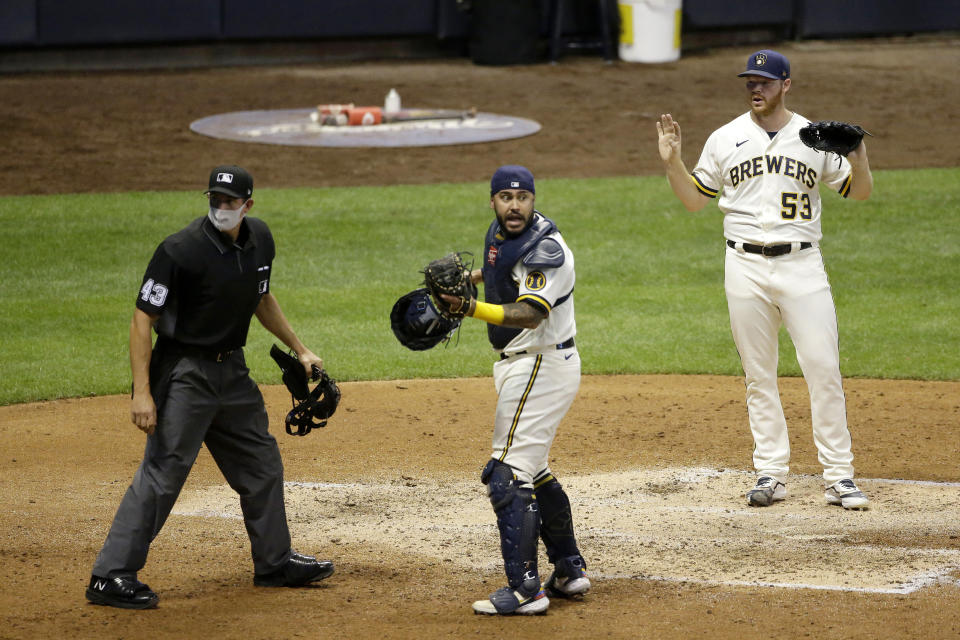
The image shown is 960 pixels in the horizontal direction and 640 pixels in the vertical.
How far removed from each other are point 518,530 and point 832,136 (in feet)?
8.01

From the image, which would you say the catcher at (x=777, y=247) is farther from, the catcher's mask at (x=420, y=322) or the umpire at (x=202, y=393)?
the umpire at (x=202, y=393)

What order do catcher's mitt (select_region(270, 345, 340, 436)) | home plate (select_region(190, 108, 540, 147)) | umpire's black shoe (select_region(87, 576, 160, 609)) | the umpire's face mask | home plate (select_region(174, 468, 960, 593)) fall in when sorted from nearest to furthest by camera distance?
1. umpire's black shoe (select_region(87, 576, 160, 609))
2. the umpire's face mask
3. home plate (select_region(174, 468, 960, 593))
4. catcher's mitt (select_region(270, 345, 340, 436))
5. home plate (select_region(190, 108, 540, 147))

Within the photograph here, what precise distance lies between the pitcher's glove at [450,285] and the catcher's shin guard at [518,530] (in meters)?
0.69

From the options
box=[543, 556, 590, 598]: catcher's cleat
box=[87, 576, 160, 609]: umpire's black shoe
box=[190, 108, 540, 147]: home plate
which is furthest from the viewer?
box=[190, 108, 540, 147]: home plate

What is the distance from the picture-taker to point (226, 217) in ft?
16.2

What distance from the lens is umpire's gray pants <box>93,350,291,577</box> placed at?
4859 millimetres

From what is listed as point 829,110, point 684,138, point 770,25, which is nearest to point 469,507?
point 684,138

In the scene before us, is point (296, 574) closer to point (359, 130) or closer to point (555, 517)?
point (555, 517)

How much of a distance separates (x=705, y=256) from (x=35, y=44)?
12621 millimetres

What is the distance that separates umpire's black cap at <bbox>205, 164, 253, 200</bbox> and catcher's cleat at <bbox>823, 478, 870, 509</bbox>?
124 inches

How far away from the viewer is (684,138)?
1648cm

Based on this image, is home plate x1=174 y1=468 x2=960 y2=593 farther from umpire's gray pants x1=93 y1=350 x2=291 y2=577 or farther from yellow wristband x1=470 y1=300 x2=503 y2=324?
yellow wristband x1=470 y1=300 x2=503 y2=324

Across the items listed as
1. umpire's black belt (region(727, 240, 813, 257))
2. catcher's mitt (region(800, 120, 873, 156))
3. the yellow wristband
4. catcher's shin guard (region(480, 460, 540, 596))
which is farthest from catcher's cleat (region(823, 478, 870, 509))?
the yellow wristband

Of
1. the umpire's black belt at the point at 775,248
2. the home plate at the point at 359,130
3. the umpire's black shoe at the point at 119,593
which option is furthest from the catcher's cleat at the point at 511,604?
the home plate at the point at 359,130
